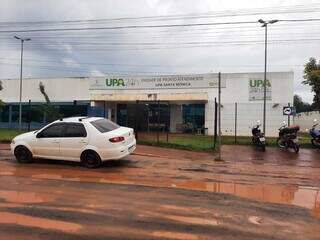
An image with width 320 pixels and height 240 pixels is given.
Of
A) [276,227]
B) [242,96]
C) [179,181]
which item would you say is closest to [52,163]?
[179,181]

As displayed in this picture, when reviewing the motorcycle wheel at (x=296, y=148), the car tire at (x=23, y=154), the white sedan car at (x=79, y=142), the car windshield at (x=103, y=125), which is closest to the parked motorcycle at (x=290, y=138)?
the motorcycle wheel at (x=296, y=148)

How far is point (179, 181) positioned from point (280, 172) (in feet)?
13.6

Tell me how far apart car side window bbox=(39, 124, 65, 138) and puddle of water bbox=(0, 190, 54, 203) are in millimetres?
4731

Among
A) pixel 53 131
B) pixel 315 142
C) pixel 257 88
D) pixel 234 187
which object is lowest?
pixel 234 187

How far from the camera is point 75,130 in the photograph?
14.8 meters

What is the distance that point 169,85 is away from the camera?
1610 inches

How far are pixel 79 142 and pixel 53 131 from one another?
3.70 ft

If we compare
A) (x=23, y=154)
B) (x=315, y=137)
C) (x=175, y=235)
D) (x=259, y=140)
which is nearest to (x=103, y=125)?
(x=23, y=154)

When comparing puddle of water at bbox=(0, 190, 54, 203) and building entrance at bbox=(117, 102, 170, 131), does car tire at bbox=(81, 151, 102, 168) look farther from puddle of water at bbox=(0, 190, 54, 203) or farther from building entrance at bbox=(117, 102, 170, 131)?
building entrance at bbox=(117, 102, 170, 131)

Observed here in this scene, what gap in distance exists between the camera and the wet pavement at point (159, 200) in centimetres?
730

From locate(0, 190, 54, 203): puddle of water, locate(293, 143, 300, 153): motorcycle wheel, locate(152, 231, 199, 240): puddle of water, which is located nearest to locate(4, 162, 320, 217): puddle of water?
locate(0, 190, 54, 203): puddle of water

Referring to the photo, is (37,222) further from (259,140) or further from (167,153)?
(259,140)

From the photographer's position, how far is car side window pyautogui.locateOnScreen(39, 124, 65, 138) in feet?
49.1

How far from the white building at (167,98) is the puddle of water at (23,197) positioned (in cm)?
2338
